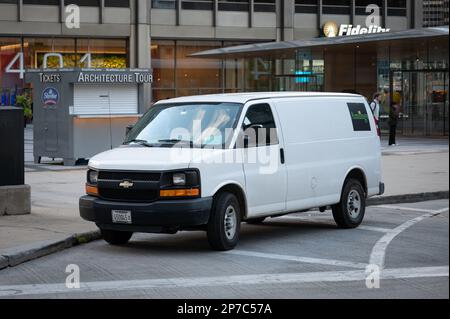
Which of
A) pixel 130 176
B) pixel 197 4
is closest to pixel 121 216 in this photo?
pixel 130 176

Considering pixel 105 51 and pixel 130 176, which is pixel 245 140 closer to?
pixel 130 176

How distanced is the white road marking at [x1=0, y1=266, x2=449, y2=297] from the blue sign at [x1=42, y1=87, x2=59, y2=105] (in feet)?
49.8

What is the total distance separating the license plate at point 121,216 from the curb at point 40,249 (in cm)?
102

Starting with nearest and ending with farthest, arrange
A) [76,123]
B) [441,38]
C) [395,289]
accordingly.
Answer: [395,289], [76,123], [441,38]

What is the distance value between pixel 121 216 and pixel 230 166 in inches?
59.4

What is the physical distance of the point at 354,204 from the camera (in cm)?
1345

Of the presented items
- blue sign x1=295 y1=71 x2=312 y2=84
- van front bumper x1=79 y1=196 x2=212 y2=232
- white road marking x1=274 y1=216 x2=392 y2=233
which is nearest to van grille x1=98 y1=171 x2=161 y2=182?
van front bumper x1=79 y1=196 x2=212 y2=232

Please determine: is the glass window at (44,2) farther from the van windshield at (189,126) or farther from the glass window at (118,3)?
the van windshield at (189,126)

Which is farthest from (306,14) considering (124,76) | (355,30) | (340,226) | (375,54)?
(340,226)

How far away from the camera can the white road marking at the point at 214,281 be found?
9047mm

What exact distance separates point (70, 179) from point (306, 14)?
132 feet

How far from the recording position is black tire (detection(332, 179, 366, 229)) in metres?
13.2
